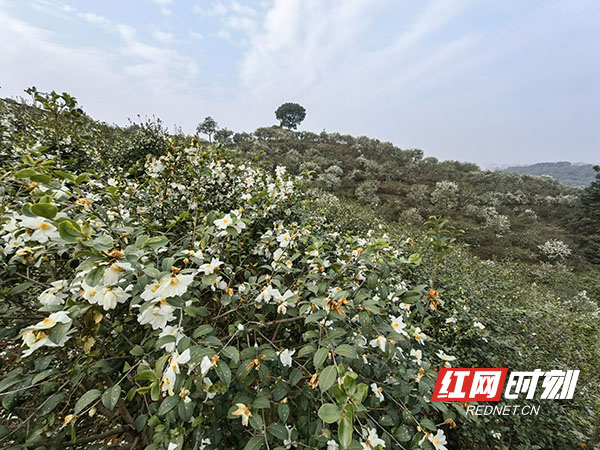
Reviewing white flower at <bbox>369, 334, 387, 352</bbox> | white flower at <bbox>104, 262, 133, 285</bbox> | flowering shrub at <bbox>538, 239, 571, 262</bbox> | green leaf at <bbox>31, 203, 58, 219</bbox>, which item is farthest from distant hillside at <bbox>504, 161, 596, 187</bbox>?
green leaf at <bbox>31, 203, 58, 219</bbox>

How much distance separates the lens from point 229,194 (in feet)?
7.65

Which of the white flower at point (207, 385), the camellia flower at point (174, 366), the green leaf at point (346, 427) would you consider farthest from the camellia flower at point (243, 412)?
the green leaf at point (346, 427)

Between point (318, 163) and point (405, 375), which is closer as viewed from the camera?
point (405, 375)

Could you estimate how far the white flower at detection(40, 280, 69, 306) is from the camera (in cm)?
78

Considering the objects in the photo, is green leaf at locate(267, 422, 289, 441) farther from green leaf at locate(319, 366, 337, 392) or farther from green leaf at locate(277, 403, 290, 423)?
green leaf at locate(319, 366, 337, 392)

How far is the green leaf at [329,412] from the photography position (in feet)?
2.06

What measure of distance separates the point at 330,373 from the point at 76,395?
1600 mm

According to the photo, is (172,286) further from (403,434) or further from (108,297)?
(403,434)

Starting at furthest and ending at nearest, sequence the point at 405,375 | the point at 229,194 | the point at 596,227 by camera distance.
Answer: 1. the point at 596,227
2. the point at 229,194
3. the point at 405,375

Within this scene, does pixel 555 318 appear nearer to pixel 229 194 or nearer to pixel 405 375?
pixel 405 375

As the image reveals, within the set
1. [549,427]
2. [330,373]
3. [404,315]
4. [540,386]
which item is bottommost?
[549,427]

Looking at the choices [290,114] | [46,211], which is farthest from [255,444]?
[290,114]

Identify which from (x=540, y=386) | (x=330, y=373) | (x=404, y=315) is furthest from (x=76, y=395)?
(x=540, y=386)

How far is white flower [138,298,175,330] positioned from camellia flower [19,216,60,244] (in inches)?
15.5
